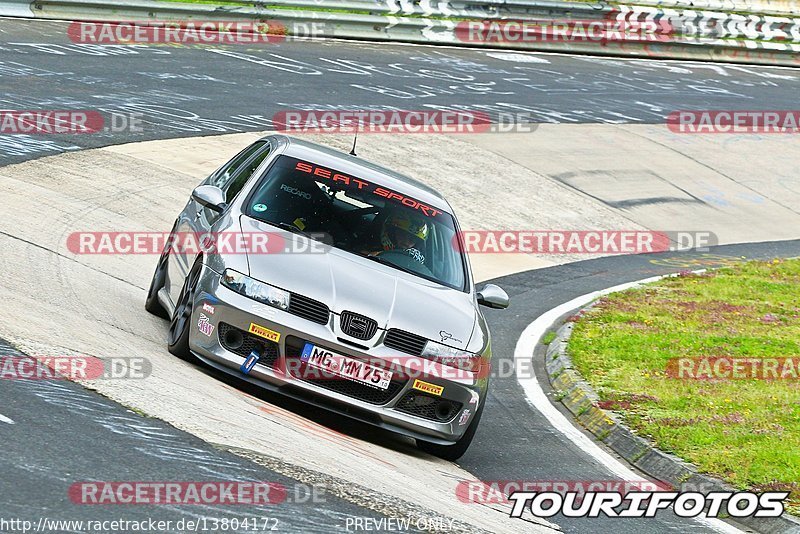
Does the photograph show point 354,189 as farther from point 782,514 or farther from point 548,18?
point 548,18

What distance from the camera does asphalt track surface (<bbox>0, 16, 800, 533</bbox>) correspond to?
5.63 meters

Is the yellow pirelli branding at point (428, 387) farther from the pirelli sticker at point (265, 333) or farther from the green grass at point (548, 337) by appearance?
the green grass at point (548, 337)

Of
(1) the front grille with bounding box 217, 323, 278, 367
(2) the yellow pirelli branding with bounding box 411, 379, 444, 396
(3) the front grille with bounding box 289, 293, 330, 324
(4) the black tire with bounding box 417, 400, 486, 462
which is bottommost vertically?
(4) the black tire with bounding box 417, 400, 486, 462

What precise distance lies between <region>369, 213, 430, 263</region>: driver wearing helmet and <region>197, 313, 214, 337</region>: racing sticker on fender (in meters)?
1.36

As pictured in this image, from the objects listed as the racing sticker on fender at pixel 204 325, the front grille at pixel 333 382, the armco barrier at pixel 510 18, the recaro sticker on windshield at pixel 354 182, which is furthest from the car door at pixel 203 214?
the armco barrier at pixel 510 18

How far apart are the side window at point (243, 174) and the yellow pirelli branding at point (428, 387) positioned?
216 cm

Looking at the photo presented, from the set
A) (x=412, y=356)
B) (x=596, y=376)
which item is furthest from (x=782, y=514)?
(x=596, y=376)

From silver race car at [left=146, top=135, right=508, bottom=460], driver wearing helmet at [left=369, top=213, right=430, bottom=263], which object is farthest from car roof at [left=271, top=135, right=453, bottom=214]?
driver wearing helmet at [left=369, top=213, right=430, bottom=263]

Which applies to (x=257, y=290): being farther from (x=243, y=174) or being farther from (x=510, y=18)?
(x=510, y=18)

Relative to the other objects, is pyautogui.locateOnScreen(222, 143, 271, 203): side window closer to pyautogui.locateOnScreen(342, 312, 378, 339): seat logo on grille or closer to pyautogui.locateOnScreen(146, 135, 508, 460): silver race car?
pyautogui.locateOnScreen(146, 135, 508, 460): silver race car

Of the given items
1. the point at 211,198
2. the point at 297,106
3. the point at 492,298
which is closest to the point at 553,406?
the point at 492,298

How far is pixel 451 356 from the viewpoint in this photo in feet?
24.8

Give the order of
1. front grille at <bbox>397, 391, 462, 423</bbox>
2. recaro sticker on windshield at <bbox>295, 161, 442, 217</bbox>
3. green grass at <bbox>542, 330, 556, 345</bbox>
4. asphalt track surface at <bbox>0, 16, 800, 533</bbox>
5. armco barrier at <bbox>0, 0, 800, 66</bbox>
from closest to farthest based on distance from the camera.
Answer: asphalt track surface at <bbox>0, 16, 800, 533</bbox> → front grille at <bbox>397, 391, 462, 423</bbox> → recaro sticker on windshield at <bbox>295, 161, 442, 217</bbox> → green grass at <bbox>542, 330, 556, 345</bbox> → armco barrier at <bbox>0, 0, 800, 66</bbox>

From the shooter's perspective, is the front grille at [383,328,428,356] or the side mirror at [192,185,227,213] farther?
the side mirror at [192,185,227,213]
